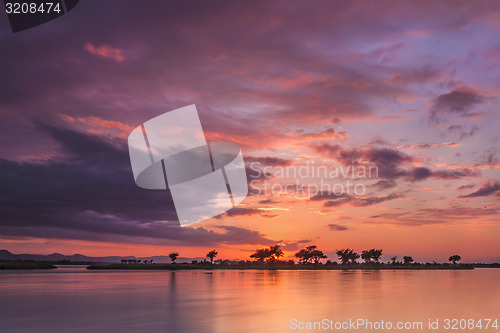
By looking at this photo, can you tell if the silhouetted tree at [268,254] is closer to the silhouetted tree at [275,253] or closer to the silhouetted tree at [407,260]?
the silhouetted tree at [275,253]

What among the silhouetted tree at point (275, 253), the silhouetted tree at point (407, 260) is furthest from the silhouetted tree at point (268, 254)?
the silhouetted tree at point (407, 260)

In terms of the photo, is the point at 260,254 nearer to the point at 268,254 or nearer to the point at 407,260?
the point at 268,254

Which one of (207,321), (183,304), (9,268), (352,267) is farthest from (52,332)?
(352,267)

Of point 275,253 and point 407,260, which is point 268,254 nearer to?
point 275,253

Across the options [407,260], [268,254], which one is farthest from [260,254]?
[407,260]

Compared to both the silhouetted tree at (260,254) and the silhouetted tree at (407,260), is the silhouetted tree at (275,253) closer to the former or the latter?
the silhouetted tree at (260,254)

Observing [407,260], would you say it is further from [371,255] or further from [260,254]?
[260,254]

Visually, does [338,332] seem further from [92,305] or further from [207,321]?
[92,305]

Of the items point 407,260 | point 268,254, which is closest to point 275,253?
point 268,254

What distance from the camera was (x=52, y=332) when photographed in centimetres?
2053

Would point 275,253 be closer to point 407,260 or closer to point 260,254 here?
point 260,254

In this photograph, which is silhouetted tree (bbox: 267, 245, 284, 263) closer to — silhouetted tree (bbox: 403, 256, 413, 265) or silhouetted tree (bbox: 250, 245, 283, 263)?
silhouetted tree (bbox: 250, 245, 283, 263)

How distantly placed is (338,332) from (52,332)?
1390cm

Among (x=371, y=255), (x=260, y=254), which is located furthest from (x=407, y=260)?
(x=260, y=254)
